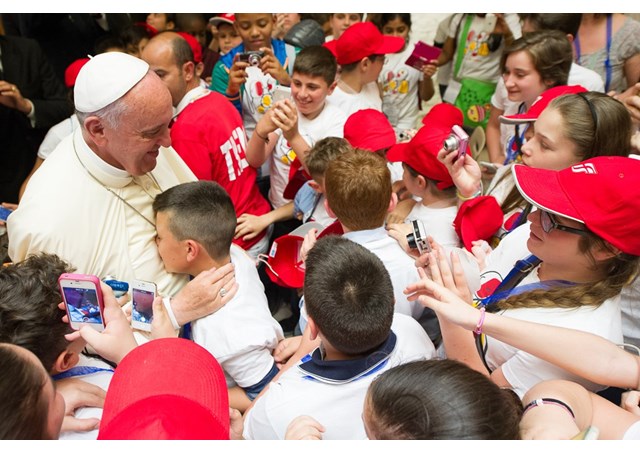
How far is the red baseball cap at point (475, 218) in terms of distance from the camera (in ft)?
7.86

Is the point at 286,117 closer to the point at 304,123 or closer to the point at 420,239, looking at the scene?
the point at 304,123

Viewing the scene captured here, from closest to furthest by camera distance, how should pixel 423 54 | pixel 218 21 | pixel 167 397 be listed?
pixel 167 397 → pixel 423 54 → pixel 218 21

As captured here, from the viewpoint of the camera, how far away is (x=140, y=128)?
216 centimetres

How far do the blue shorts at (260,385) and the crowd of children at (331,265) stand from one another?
1 cm

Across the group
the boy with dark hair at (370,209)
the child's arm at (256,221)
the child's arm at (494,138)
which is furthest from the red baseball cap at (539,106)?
the child's arm at (256,221)

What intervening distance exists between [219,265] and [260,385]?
55 centimetres

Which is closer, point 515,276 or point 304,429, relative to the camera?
point 304,429

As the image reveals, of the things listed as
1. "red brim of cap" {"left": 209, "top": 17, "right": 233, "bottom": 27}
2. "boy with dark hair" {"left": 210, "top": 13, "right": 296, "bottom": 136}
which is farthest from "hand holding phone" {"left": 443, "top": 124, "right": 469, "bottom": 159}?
"red brim of cap" {"left": 209, "top": 17, "right": 233, "bottom": 27}

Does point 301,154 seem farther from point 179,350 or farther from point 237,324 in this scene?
point 179,350

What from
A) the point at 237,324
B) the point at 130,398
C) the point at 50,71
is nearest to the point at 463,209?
the point at 237,324

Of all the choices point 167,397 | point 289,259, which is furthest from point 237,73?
point 167,397

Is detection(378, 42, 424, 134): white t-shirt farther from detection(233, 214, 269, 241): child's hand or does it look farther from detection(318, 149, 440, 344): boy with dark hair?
→ detection(318, 149, 440, 344): boy with dark hair

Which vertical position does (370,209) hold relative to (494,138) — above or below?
above
